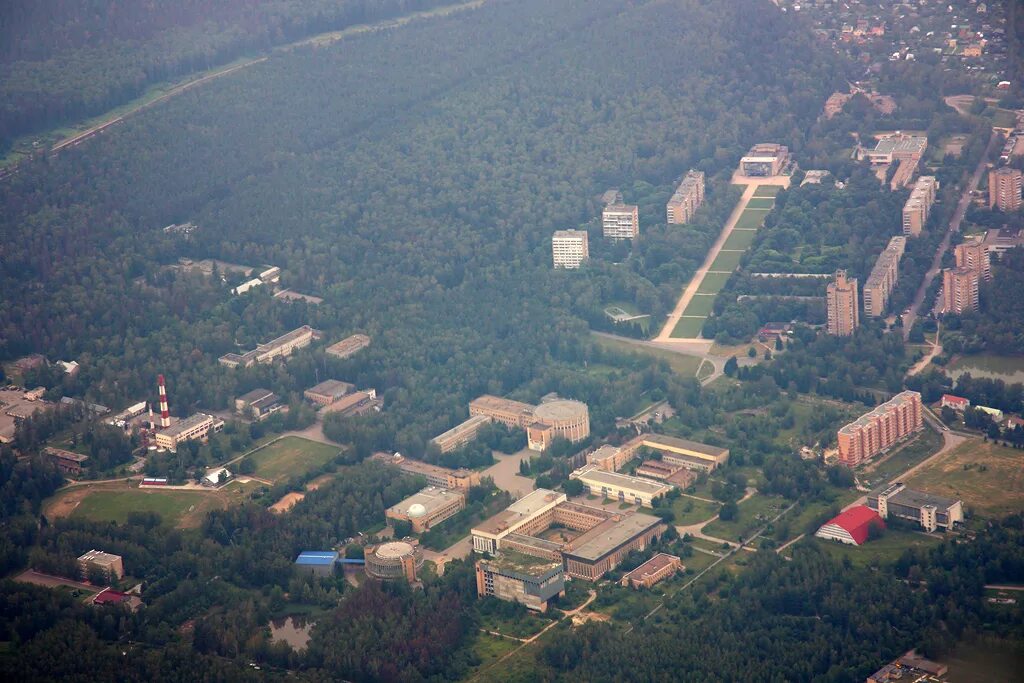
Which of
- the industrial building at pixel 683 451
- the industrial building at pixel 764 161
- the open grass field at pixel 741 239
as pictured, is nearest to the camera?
the industrial building at pixel 683 451

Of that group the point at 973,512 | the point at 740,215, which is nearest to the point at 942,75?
the point at 740,215

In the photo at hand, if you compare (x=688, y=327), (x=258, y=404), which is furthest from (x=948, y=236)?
(x=258, y=404)

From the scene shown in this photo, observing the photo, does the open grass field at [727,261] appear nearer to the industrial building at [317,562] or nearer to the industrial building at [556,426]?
the industrial building at [556,426]

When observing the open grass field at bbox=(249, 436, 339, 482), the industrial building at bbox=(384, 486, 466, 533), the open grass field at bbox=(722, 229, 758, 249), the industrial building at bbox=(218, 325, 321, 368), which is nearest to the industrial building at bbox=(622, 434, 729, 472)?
the industrial building at bbox=(384, 486, 466, 533)

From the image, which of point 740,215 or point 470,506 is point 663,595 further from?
point 740,215

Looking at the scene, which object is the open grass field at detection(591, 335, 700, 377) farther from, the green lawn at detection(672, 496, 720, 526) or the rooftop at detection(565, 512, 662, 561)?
the rooftop at detection(565, 512, 662, 561)

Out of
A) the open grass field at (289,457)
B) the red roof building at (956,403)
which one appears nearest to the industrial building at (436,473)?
the open grass field at (289,457)
